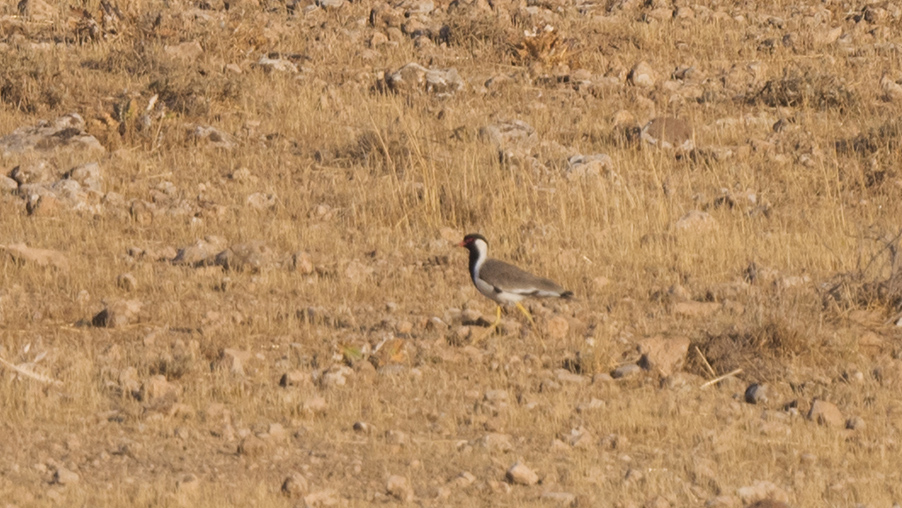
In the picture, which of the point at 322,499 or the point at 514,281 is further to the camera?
the point at 514,281

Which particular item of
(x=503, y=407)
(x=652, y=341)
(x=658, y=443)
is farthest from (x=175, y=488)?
(x=652, y=341)

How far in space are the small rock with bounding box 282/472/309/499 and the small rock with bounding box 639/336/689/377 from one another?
7.85 ft

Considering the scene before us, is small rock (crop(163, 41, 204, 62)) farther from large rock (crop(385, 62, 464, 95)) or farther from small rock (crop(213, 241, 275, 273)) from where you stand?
small rock (crop(213, 241, 275, 273))

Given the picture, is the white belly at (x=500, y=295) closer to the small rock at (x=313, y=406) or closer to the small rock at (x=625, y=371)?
the small rock at (x=625, y=371)

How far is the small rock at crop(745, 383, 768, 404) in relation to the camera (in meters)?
6.88

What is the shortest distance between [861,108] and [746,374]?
21.1 feet

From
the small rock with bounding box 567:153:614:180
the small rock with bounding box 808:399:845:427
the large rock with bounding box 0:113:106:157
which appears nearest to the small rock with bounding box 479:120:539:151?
the small rock with bounding box 567:153:614:180

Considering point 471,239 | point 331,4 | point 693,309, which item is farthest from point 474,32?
point 693,309

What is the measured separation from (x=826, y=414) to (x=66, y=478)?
356 cm

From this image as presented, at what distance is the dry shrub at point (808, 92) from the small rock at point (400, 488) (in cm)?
838

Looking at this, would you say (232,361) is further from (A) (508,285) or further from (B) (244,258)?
(B) (244,258)

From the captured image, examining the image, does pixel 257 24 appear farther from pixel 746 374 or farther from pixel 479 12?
pixel 746 374

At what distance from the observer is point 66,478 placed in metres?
5.47

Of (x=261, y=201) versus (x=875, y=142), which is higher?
(x=875, y=142)
